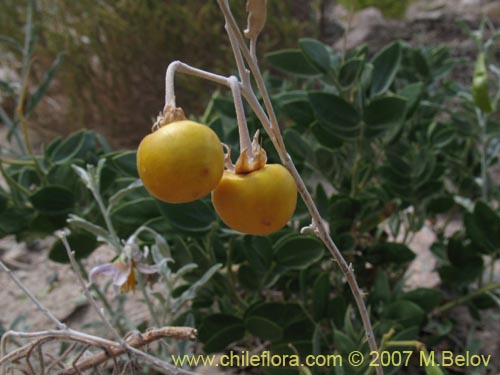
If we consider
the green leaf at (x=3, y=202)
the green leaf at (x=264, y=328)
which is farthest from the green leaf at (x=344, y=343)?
the green leaf at (x=3, y=202)

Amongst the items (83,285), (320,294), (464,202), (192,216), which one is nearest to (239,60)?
(83,285)

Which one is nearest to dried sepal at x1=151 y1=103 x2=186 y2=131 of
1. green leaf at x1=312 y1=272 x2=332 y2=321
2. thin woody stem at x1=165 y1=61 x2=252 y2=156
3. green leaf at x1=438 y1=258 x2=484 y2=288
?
thin woody stem at x1=165 y1=61 x2=252 y2=156

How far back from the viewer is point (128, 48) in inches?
98.3

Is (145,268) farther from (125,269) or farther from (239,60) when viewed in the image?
(239,60)

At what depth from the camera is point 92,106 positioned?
8.91 ft

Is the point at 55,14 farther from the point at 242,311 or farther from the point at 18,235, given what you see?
the point at 242,311

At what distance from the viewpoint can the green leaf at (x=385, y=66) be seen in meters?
0.88

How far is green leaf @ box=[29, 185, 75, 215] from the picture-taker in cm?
80

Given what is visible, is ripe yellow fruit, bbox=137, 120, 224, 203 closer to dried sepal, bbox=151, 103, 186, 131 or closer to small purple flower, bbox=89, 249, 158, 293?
dried sepal, bbox=151, 103, 186, 131

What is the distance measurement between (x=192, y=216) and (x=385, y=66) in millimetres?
406

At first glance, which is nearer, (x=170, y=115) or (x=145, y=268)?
(x=170, y=115)

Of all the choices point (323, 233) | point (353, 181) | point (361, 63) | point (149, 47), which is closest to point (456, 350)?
point (353, 181)

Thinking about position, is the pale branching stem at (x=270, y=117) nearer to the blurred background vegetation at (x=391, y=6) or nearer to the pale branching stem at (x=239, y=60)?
the pale branching stem at (x=239, y=60)

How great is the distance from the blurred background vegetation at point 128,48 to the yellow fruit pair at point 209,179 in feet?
6.78
